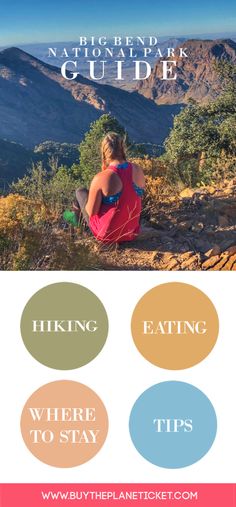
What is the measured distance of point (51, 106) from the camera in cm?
6675

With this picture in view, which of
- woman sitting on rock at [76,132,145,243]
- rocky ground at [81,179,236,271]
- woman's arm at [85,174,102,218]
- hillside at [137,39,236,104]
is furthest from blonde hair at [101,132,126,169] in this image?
hillside at [137,39,236,104]

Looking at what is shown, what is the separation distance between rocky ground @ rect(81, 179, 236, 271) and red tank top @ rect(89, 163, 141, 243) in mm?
85

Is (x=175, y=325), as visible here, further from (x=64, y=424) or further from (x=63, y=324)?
(x=64, y=424)

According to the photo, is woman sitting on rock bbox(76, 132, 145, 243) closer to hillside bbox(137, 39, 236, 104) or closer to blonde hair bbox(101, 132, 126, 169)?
blonde hair bbox(101, 132, 126, 169)

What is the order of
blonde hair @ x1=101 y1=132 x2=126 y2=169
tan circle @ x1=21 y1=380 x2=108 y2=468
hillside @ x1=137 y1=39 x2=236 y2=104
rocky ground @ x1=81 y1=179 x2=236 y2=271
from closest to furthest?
1. tan circle @ x1=21 y1=380 x2=108 y2=468
2. blonde hair @ x1=101 y1=132 x2=126 y2=169
3. rocky ground @ x1=81 y1=179 x2=236 y2=271
4. hillside @ x1=137 y1=39 x2=236 y2=104

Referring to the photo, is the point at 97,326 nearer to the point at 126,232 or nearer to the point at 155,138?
the point at 126,232

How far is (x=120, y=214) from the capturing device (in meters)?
4.11

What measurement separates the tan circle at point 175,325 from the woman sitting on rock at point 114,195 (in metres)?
1.95

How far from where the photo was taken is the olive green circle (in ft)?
6.95

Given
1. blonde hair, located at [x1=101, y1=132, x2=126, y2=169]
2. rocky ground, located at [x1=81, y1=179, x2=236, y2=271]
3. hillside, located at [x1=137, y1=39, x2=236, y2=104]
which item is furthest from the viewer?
hillside, located at [x1=137, y1=39, x2=236, y2=104]
